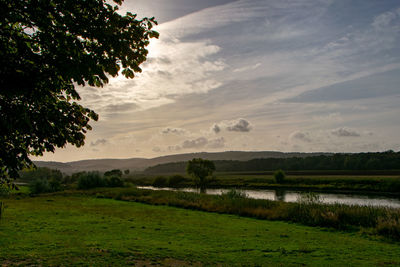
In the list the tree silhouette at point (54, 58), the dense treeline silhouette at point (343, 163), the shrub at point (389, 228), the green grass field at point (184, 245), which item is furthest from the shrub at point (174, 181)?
the tree silhouette at point (54, 58)

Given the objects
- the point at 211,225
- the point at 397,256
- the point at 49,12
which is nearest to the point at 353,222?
the point at 397,256

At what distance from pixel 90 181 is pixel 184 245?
72.5m

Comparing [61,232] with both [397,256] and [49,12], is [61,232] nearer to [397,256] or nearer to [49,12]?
[49,12]

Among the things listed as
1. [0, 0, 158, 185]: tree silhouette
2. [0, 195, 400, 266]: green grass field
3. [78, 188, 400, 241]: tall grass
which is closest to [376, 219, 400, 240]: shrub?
[78, 188, 400, 241]: tall grass

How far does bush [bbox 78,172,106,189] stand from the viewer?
7900 cm

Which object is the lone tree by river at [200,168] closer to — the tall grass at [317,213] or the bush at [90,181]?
the bush at [90,181]

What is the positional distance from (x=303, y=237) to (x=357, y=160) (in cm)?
12248

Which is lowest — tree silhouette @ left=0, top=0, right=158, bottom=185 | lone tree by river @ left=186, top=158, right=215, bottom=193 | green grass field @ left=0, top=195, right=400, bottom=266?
green grass field @ left=0, top=195, right=400, bottom=266

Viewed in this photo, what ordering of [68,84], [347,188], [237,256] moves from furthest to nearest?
1. [347,188]
2. [237,256]
3. [68,84]

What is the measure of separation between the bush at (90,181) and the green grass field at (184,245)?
61.7 metres

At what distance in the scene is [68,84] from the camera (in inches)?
341

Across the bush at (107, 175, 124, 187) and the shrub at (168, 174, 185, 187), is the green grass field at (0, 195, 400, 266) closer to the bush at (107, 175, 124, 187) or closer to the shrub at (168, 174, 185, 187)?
the bush at (107, 175, 124, 187)

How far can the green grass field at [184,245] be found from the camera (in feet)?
37.4

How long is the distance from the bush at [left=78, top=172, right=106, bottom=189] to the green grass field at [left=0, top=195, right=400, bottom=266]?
202 ft
